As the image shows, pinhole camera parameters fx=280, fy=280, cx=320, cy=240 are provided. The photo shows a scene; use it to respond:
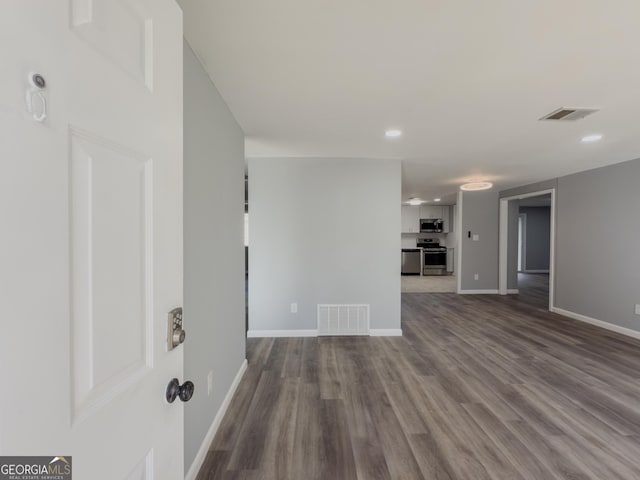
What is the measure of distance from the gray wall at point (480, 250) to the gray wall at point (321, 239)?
3.33 metres

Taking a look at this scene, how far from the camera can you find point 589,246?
415cm

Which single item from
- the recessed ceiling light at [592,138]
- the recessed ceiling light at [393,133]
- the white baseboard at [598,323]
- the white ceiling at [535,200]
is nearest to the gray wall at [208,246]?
the recessed ceiling light at [393,133]

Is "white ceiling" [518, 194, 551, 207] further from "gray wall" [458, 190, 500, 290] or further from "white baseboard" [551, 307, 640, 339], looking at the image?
"white baseboard" [551, 307, 640, 339]

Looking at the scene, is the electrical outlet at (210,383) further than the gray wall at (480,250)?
No

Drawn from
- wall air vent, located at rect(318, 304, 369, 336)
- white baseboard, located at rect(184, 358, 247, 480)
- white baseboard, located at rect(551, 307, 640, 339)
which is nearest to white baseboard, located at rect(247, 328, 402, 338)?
wall air vent, located at rect(318, 304, 369, 336)

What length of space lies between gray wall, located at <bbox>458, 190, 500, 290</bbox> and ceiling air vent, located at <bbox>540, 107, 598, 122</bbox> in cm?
399

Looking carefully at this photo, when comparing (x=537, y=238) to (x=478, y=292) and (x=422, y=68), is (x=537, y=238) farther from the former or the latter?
(x=422, y=68)

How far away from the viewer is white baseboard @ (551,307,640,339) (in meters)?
3.60

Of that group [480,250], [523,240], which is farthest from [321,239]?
[523,240]

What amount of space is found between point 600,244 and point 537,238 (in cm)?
609

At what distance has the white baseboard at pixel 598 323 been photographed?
142 inches
